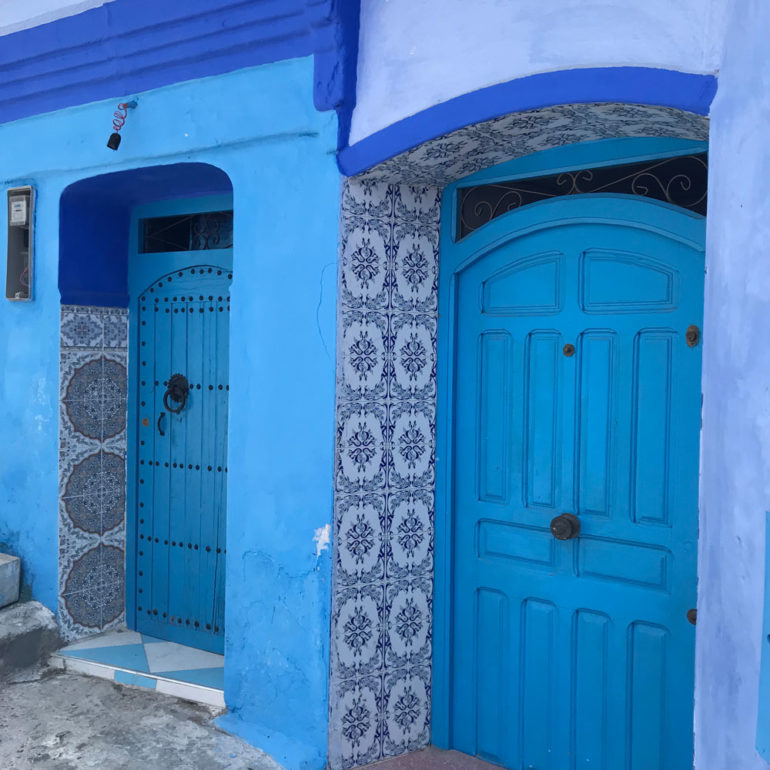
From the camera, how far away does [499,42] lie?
112 inches

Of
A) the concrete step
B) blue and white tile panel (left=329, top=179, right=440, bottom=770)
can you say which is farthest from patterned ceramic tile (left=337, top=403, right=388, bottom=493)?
the concrete step

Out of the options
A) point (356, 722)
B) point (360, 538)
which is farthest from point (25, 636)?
point (360, 538)

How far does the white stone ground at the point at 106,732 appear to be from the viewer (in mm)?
3377

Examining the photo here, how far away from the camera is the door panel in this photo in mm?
4352

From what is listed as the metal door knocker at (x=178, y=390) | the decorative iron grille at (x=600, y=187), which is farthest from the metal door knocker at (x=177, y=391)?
the decorative iron grille at (x=600, y=187)

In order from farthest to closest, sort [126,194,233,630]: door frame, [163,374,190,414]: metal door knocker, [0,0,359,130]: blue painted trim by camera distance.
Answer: [126,194,233,630]: door frame < [163,374,190,414]: metal door knocker < [0,0,359,130]: blue painted trim

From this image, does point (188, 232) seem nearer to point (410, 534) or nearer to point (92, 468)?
point (92, 468)

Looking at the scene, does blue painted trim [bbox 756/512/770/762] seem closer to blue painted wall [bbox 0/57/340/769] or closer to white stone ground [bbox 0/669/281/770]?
blue painted wall [bbox 0/57/340/769]

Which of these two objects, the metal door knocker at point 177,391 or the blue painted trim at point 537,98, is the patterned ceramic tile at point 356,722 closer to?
the metal door knocker at point 177,391

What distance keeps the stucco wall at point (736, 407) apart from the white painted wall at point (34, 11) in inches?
109

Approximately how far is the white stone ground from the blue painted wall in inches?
5.2

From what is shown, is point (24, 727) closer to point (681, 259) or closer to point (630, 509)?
point (630, 509)

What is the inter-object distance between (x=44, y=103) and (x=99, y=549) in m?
2.12

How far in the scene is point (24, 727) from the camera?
3.65m
